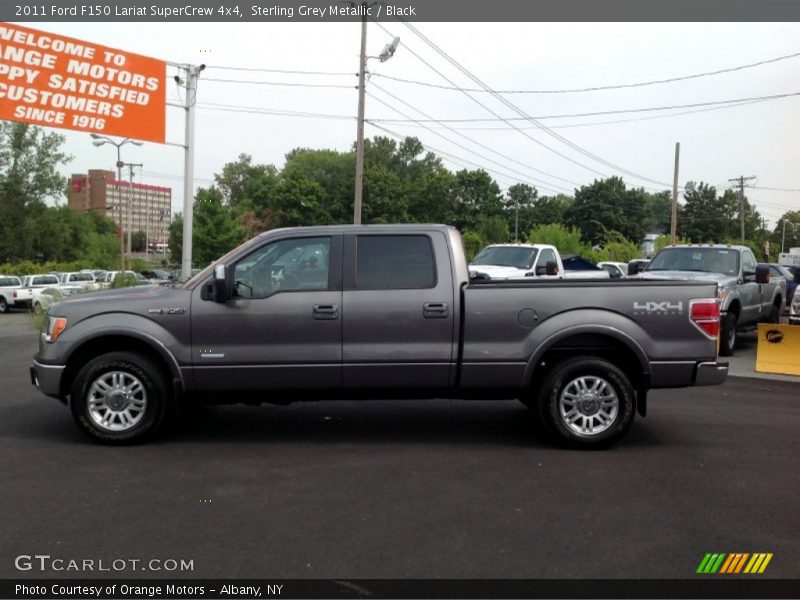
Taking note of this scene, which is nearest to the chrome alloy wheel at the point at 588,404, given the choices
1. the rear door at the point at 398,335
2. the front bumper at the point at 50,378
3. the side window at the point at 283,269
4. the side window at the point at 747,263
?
the rear door at the point at 398,335

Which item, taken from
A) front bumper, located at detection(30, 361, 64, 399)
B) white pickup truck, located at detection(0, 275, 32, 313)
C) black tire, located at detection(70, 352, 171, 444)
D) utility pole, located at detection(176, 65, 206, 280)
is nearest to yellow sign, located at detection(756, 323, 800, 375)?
black tire, located at detection(70, 352, 171, 444)

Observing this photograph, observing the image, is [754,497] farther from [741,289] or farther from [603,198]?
[603,198]

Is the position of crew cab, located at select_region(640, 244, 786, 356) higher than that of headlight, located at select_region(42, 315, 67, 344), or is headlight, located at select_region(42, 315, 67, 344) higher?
crew cab, located at select_region(640, 244, 786, 356)

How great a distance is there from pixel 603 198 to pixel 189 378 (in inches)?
3549

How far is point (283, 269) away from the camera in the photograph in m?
6.68

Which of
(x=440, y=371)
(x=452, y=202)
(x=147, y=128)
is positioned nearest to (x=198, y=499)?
(x=440, y=371)

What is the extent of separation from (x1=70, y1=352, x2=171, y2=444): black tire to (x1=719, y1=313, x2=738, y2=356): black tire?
Answer: 383 inches

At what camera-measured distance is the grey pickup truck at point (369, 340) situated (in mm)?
6539

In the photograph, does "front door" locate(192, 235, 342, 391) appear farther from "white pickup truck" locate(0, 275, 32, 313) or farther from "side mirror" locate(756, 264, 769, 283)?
"white pickup truck" locate(0, 275, 32, 313)

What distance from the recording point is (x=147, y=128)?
1859cm

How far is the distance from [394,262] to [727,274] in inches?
357

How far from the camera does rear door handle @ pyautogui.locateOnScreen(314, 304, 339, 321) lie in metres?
6.53

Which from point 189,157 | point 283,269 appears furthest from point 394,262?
point 189,157

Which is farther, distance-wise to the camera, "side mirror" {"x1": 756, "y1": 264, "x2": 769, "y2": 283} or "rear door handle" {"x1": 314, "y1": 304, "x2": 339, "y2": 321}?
"side mirror" {"x1": 756, "y1": 264, "x2": 769, "y2": 283}
